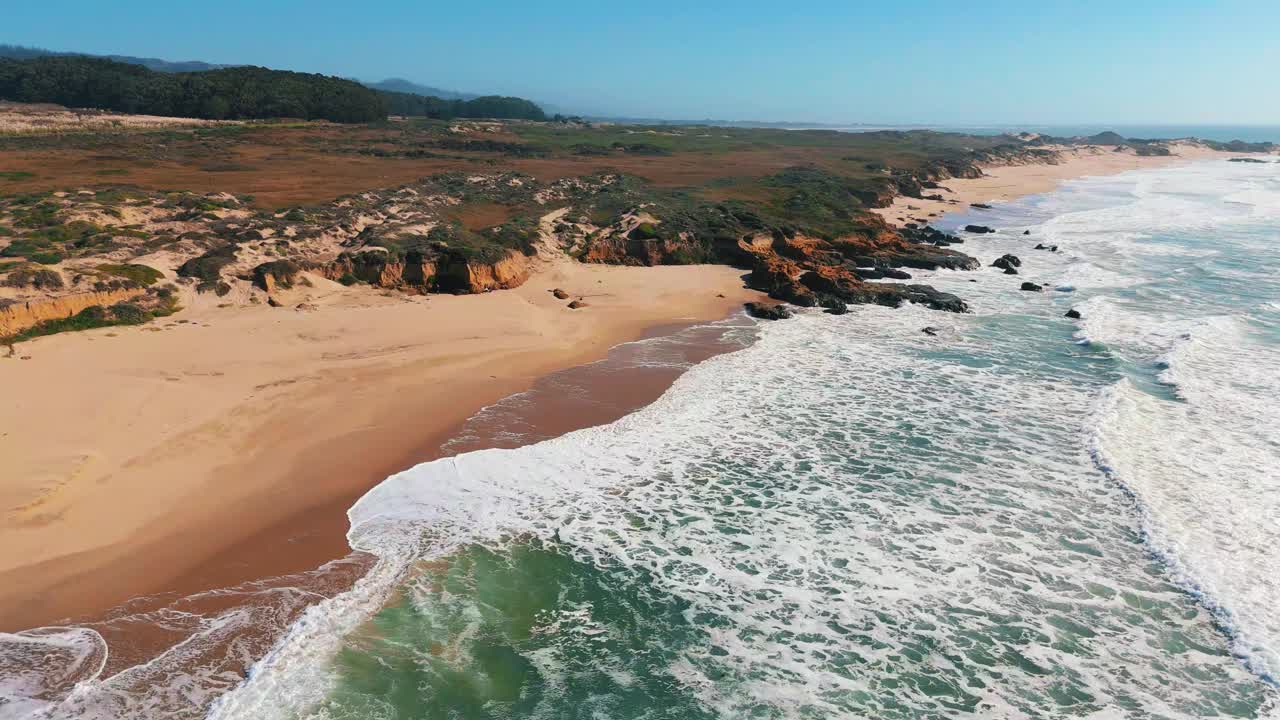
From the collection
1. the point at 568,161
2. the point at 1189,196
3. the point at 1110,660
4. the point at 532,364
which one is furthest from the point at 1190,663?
the point at 1189,196

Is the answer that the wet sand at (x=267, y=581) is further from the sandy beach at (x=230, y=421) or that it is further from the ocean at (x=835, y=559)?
the ocean at (x=835, y=559)

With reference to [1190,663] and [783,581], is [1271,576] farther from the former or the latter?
[783,581]

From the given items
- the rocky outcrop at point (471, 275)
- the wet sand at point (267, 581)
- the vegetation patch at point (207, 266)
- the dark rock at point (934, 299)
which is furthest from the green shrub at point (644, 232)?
the wet sand at point (267, 581)

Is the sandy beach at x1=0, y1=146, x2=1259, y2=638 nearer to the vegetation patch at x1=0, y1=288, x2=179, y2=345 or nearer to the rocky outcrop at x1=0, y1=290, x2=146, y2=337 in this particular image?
the vegetation patch at x1=0, y1=288, x2=179, y2=345

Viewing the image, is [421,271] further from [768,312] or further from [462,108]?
[462,108]

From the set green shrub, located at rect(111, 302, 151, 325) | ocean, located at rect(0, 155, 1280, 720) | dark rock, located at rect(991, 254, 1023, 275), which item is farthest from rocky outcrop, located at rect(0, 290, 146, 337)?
dark rock, located at rect(991, 254, 1023, 275)

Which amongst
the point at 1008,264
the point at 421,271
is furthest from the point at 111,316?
the point at 1008,264
